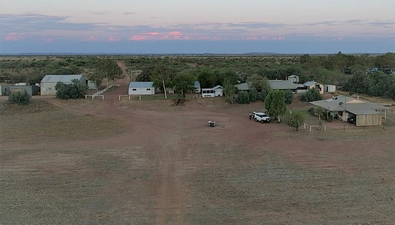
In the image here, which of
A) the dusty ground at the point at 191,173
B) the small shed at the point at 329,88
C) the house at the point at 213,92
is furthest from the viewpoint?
the small shed at the point at 329,88

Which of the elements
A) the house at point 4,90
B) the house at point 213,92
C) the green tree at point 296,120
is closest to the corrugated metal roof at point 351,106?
the green tree at point 296,120

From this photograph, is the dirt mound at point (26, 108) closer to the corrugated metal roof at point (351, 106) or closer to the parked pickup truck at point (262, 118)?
the parked pickup truck at point (262, 118)

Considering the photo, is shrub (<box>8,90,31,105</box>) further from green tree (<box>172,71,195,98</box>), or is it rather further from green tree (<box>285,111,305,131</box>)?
green tree (<box>285,111,305,131</box>)

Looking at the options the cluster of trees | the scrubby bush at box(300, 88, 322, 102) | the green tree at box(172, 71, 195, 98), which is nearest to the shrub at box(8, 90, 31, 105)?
the green tree at box(172, 71, 195, 98)

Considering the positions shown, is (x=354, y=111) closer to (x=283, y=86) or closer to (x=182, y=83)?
(x=283, y=86)

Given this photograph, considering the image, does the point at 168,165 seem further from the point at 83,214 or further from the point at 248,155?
the point at 83,214

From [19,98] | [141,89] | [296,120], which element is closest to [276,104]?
[296,120]

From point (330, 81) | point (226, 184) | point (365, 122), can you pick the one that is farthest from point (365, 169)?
point (330, 81)
